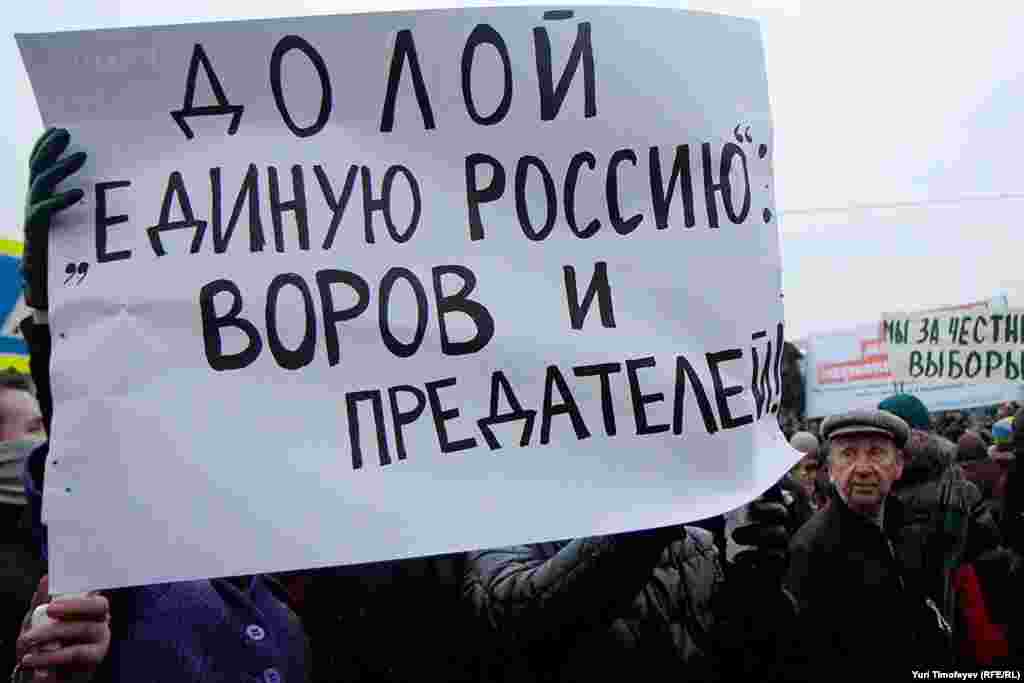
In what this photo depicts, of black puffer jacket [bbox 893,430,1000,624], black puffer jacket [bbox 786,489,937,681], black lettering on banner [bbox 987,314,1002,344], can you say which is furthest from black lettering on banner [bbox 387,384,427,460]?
black lettering on banner [bbox 987,314,1002,344]

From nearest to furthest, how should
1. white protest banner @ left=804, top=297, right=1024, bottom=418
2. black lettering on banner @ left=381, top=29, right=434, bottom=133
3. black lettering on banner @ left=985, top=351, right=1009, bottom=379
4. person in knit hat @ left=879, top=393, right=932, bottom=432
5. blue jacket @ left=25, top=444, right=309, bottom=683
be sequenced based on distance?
blue jacket @ left=25, top=444, right=309, bottom=683, black lettering on banner @ left=381, top=29, right=434, bottom=133, person in knit hat @ left=879, top=393, right=932, bottom=432, black lettering on banner @ left=985, top=351, right=1009, bottom=379, white protest banner @ left=804, top=297, right=1024, bottom=418

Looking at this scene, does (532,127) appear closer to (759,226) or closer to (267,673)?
(759,226)

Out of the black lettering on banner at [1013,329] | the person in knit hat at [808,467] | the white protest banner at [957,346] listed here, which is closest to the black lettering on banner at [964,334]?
the white protest banner at [957,346]

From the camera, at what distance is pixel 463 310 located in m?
2.00

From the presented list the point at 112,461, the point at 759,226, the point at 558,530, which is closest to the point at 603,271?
the point at 759,226

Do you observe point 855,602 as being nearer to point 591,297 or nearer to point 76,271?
point 591,297

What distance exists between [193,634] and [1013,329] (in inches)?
397

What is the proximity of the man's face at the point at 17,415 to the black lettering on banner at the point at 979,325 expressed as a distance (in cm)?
936

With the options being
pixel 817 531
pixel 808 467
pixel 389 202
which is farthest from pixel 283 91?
pixel 808 467

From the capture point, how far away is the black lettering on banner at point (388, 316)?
196 centimetres

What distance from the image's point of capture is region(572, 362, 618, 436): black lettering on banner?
2.02m

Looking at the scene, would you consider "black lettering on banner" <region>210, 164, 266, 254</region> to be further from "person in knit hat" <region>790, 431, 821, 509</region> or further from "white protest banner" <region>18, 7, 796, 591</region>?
"person in knit hat" <region>790, 431, 821, 509</region>

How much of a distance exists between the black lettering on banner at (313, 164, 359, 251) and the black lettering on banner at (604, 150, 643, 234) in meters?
0.45

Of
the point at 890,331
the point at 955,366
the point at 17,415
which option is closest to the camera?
the point at 17,415
